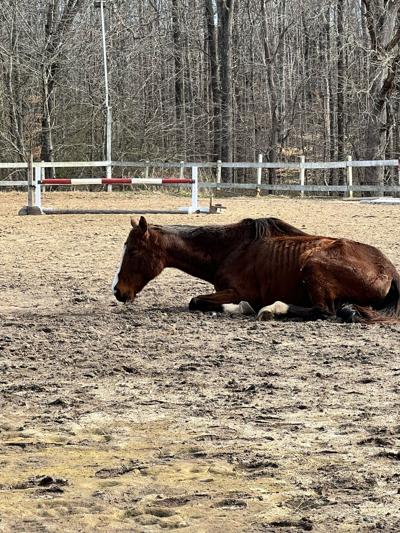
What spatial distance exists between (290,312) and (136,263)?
5.00ft

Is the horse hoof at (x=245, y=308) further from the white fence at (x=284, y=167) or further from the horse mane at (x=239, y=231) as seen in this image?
the white fence at (x=284, y=167)

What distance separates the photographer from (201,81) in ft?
156

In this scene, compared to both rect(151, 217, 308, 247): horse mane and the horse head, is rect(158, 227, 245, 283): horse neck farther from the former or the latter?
the horse head

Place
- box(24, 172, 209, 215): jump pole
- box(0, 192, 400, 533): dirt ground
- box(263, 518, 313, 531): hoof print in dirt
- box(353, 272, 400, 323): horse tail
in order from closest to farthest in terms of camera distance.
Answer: box(263, 518, 313, 531): hoof print in dirt, box(0, 192, 400, 533): dirt ground, box(353, 272, 400, 323): horse tail, box(24, 172, 209, 215): jump pole

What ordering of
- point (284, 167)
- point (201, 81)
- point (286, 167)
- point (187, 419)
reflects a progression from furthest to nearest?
point (201, 81) → point (284, 167) → point (286, 167) → point (187, 419)

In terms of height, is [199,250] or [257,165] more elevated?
[257,165]

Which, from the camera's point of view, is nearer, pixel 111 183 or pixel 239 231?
pixel 239 231

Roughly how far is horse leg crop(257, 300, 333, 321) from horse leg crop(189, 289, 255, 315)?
0.71 feet

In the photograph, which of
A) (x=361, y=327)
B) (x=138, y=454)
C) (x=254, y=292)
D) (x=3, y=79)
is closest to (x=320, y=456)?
(x=138, y=454)

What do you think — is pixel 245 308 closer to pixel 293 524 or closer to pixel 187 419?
pixel 187 419

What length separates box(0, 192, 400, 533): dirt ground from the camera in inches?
163

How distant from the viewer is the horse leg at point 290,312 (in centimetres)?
898

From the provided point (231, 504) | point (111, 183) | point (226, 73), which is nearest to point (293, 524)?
point (231, 504)

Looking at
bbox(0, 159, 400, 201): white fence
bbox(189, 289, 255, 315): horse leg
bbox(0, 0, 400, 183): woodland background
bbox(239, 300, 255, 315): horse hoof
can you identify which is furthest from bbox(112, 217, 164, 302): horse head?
bbox(0, 0, 400, 183): woodland background
